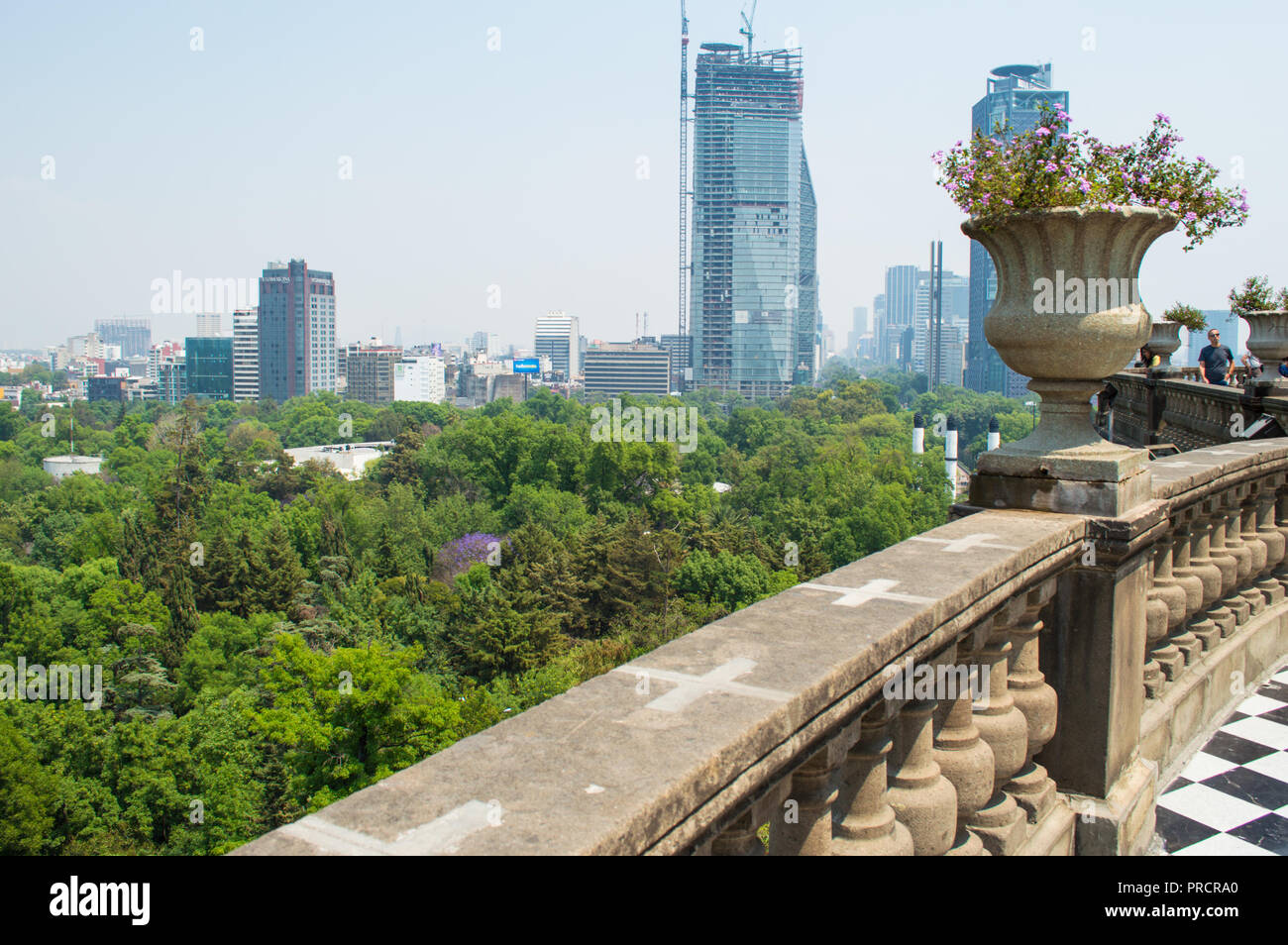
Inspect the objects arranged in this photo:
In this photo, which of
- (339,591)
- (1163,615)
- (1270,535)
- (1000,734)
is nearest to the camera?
(1000,734)

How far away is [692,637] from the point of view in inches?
115

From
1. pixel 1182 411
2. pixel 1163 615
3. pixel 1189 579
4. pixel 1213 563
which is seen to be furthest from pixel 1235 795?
pixel 1182 411

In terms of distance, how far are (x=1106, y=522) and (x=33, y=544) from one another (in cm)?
8444

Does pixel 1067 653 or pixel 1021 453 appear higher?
pixel 1021 453

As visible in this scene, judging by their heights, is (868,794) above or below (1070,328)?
below

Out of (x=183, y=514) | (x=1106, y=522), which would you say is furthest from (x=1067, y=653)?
(x=183, y=514)

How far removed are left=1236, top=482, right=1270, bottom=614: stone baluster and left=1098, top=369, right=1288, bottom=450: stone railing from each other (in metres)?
Answer: 2.52

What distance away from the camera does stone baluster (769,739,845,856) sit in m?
2.63

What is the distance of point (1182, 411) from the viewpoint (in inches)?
504

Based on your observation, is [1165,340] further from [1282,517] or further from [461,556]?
[461,556]

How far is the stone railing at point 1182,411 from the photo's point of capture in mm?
9594

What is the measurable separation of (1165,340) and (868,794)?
13524 mm

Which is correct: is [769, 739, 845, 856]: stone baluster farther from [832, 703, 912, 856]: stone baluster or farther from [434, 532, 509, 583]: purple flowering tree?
[434, 532, 509, 583]: purple flowering tree
